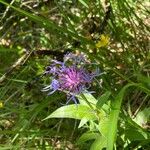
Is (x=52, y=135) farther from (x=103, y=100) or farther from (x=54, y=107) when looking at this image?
(x=103, y=100)

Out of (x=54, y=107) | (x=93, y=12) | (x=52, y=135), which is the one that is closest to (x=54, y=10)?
(x=93, y=12)

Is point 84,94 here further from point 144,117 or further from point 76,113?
point 144,117

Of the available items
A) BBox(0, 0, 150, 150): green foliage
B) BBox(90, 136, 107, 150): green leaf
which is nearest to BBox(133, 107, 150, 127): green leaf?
BBox(0, 0, 150, 150): green foliage

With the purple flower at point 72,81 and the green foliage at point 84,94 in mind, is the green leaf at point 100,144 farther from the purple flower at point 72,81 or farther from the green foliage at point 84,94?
the purple flower at point 72,81

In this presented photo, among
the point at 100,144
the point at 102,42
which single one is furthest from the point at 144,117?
the point at 102,42

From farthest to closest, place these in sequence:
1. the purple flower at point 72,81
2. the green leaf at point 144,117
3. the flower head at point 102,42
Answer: the flower head at point 102,42 < the green leaf at point 144,117 < the purple flower at point 72,81

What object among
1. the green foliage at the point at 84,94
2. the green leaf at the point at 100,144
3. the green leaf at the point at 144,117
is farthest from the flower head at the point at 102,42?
the green leaf at the point at 100,144

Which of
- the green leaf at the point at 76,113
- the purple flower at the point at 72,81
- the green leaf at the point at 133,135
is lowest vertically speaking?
the green leaf at the point at 133,135

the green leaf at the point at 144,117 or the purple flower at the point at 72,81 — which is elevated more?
the purple flower at the point at 72,81
